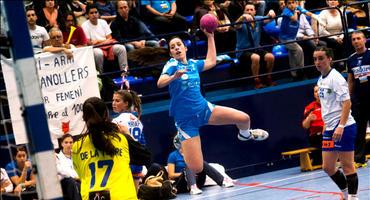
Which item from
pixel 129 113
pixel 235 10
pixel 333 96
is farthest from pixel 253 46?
pixel 129 113

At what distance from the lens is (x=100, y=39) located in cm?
1525

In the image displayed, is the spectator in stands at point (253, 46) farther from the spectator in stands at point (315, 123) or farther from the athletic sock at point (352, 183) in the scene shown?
the athletic sock at point (352, 183)

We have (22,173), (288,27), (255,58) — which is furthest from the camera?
(288,27)

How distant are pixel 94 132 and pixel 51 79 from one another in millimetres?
6301

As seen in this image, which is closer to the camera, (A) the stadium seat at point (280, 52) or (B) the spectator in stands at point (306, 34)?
(B) the spectator in stands at point (306, 34)

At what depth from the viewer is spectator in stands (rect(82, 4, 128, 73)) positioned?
1467cm

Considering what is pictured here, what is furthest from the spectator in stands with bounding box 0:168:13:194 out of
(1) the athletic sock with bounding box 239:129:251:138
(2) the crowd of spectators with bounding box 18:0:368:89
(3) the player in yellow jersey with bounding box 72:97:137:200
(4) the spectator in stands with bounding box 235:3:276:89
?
(4) the spectator in stands with bounding box 235:3:276:89

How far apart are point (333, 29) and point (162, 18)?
3.59m

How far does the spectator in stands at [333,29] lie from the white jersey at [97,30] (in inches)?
177

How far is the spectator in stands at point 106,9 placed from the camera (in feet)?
53.7

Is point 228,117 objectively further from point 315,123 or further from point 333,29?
point 333,29

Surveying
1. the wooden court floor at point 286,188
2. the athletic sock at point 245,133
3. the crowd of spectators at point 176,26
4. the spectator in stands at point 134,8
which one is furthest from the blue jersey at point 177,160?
the spectator in stands at point 134,8

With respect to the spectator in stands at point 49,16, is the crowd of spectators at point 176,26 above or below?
below

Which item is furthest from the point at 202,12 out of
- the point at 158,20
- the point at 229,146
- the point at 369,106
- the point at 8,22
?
the point at 8,22
